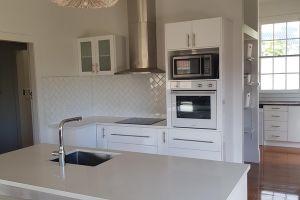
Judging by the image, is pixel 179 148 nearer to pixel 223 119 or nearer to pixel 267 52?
pixel 223 119

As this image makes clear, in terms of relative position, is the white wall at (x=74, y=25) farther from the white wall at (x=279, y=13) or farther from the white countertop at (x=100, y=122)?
the white wall at (x=279, y=13)

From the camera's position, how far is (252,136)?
4.77 meters

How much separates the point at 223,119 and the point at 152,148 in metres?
0.95

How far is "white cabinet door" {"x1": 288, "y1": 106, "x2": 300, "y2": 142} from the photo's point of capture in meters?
5.37

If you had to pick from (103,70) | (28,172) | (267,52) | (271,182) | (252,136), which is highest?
(267,52)

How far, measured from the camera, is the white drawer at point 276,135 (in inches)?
218

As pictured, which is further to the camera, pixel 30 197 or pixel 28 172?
pixel 28 172

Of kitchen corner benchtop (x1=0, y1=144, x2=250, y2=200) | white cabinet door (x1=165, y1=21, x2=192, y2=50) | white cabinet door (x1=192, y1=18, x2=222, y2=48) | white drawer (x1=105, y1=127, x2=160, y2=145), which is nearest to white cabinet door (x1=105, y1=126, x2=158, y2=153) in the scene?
white drawer (x1=105, y1=127, x2=160, y2=145)

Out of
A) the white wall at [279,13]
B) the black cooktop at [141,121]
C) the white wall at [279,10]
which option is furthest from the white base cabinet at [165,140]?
the white wall at [279,10]

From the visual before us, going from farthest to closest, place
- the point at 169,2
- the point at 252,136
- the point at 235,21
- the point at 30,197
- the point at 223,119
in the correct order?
the point at 252,136
the point at 169,2
the point at 235,21
the point at 223,119
the point at 30,197

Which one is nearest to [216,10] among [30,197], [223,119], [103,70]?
[223,119]

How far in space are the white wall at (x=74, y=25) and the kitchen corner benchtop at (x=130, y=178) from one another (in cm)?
189

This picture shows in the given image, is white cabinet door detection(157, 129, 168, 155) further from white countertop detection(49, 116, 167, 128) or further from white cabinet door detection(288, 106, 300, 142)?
white cabinet door detection(288, 106, 300, 142)

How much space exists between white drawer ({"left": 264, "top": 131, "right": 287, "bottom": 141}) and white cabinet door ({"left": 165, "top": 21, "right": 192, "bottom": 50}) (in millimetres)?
3073
